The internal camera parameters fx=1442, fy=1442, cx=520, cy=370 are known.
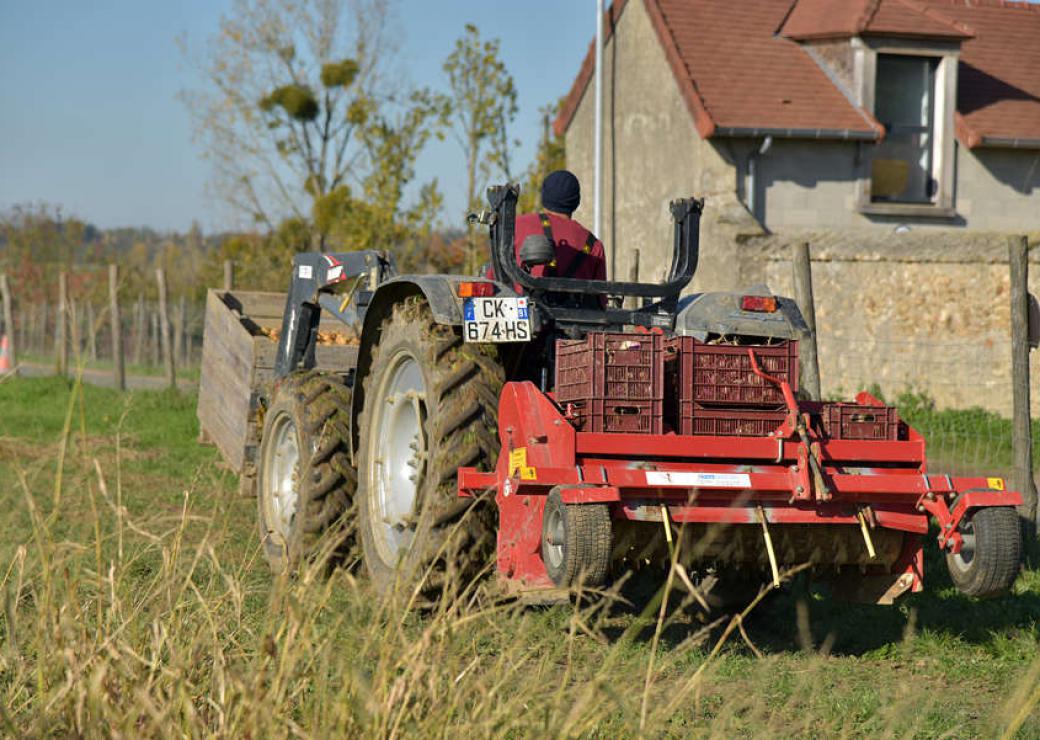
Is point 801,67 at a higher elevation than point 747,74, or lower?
higher

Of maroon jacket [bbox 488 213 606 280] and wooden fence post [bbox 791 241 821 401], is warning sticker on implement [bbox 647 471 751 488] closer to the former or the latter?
maroon jacket [bbox 488 213 606 280]

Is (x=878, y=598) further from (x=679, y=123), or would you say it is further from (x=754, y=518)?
(x=679, y=123)

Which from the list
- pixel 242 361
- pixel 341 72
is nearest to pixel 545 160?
pixel 341 72

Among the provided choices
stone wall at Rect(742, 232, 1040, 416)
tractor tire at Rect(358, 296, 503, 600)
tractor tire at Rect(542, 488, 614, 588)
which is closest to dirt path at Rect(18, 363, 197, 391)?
stone wall at Rect(742, 232, 1040, 416)

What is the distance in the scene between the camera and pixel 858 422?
5.43 m

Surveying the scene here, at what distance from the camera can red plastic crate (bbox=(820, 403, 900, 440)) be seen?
539 centimetres

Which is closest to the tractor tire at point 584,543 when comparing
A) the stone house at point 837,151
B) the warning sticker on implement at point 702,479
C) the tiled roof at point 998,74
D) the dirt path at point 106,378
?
the warning sticker on implement at point 702,479

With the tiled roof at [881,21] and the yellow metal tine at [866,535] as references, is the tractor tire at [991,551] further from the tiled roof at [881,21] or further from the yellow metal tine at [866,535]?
the tiled roof at [881,21]

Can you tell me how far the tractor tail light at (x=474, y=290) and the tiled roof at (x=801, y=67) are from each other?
568 inches

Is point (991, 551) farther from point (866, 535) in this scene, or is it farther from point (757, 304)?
point (757, 304)

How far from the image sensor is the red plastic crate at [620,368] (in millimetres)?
5172

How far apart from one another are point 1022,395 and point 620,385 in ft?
13.9

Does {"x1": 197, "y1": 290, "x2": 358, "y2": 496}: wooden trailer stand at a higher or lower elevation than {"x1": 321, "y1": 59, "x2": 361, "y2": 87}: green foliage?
lower

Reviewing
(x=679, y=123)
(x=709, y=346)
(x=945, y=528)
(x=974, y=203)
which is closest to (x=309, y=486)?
(x=709, y=346)
